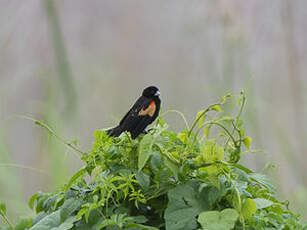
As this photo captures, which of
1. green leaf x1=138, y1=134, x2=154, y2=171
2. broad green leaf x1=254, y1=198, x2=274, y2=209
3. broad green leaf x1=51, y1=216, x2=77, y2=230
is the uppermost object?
green leaf x1=138, y1=134, x2=154, y2=171

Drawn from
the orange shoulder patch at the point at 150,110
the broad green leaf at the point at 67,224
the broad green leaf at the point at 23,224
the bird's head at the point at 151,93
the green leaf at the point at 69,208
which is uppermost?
the bird's head at the point at 151,93

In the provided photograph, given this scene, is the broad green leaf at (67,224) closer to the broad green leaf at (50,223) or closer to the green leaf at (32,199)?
the broad green leaf at (50,223)

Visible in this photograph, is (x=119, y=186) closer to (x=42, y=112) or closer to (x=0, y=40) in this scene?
(x=42, y=112)

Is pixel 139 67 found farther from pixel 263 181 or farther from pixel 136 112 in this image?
pixel 263 181

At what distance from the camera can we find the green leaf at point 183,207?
0.56 m

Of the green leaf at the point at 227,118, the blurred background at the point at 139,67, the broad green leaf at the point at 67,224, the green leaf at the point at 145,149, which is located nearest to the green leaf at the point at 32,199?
the broad green leaf at the point at 67,224

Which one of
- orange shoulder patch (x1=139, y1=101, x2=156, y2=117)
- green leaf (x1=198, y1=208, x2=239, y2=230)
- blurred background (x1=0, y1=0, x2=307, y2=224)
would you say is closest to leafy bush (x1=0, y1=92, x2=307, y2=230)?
green leaf (x1=198, y1=208, x2=239, y2=230)

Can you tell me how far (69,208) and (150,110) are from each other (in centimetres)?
25

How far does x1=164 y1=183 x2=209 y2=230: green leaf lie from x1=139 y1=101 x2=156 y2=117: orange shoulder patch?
0.20m

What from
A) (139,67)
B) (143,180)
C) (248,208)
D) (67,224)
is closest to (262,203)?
(248,208)

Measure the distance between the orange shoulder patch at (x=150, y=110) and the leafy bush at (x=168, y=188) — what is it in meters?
0.11

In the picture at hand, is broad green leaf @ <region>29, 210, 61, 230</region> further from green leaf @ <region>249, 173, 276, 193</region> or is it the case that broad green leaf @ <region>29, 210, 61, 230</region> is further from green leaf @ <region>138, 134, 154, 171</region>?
green leaf @ <region>249, 173, 276, 193</region>

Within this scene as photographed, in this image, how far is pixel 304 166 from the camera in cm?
246

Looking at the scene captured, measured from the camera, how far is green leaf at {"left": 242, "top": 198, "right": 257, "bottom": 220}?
0.55m
